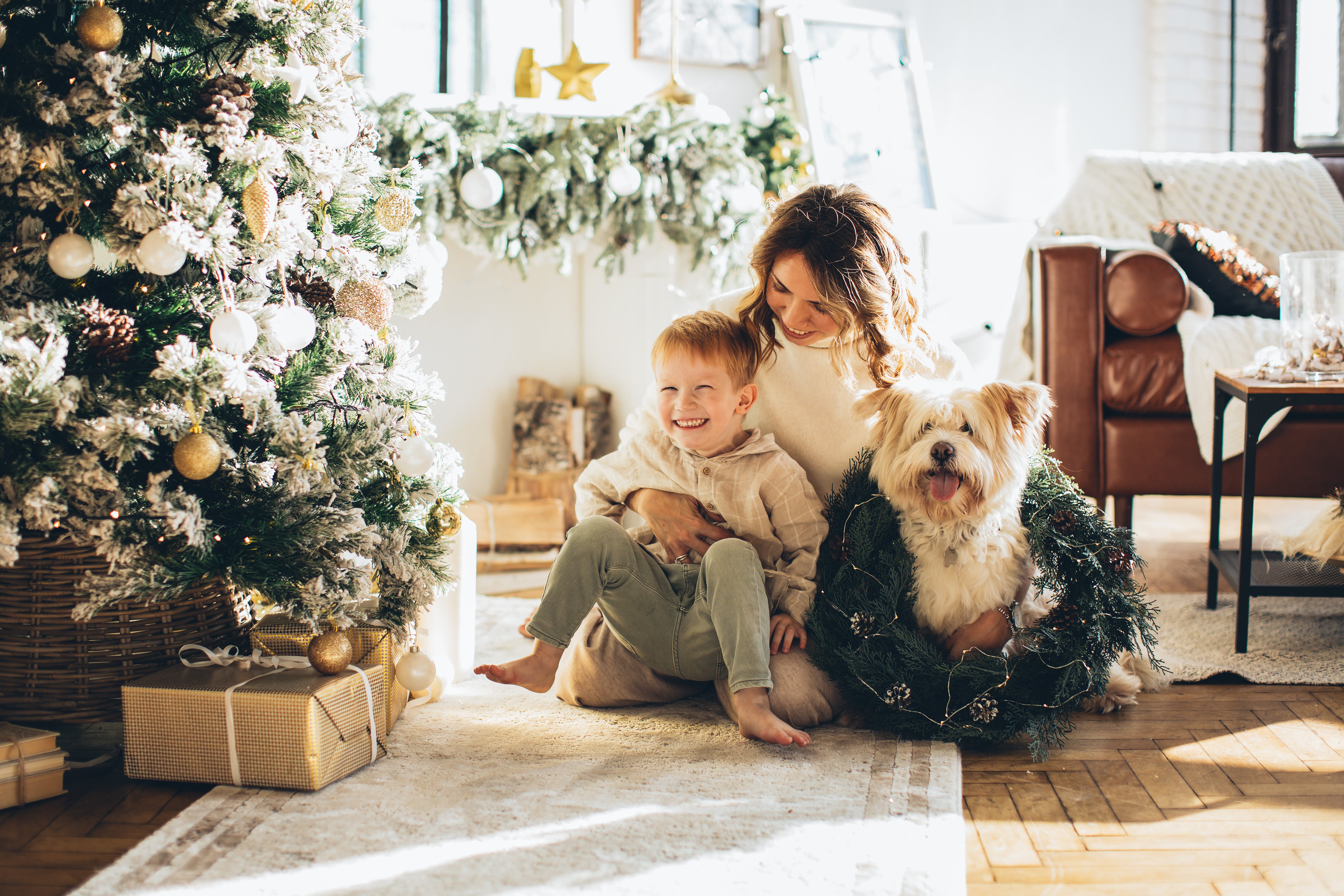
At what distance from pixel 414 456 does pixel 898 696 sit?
89cm

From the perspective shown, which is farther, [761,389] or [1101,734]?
[761,389]

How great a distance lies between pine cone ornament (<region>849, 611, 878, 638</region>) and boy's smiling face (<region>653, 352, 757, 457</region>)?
0.40 m

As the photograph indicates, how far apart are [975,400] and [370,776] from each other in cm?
112

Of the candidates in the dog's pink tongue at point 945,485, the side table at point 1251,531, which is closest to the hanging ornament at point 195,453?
the dog's pink tongue at point 945,485

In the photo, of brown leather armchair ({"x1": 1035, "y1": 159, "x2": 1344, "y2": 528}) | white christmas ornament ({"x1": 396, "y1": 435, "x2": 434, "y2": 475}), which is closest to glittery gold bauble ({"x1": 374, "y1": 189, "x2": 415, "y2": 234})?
white christmas ornament ({"x1": 396, "y1": 435, "x2": 434, "y2": 475})

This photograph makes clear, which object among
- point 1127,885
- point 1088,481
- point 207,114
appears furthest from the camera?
point 1088,481

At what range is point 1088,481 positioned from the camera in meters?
2.94

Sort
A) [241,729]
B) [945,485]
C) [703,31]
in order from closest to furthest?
1. [241,729]
2. [945,485]
3. [703,31]

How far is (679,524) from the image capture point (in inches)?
74.5

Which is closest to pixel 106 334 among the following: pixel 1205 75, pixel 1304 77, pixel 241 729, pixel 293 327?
pixel 293 327

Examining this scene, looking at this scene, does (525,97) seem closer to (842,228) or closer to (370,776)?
(842,228)

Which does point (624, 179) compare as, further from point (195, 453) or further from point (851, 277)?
point (195, 453)

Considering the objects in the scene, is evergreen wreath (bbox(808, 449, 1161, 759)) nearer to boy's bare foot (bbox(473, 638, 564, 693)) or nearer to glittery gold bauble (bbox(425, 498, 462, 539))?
boy's bare foot (bbox(473, 638, 564, 693))

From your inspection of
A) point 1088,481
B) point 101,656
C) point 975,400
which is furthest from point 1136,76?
point 101,656
